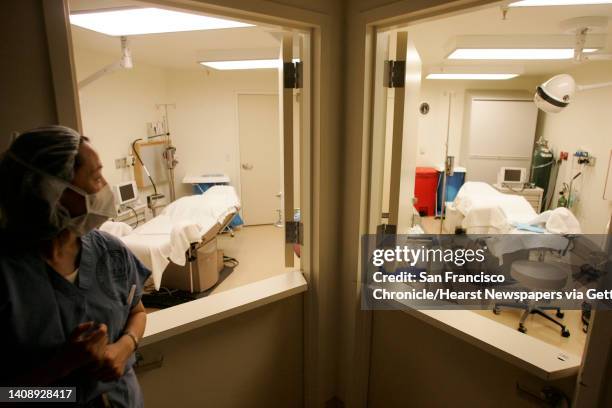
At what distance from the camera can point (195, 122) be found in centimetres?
567

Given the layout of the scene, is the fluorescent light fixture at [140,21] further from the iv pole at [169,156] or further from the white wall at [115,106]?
the iv pole at [169,156]

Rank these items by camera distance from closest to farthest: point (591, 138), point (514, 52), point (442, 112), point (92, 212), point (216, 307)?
point (92, 212)
point (216, 307)
point (514, 52)
point (591, 138)
point (442, 112)

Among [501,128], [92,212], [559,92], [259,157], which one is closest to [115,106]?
[259,157]

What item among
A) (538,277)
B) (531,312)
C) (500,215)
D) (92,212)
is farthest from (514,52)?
(92,212)

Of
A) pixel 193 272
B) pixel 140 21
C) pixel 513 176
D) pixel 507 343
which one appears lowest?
pixel 193 272

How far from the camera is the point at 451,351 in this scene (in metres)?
1.47

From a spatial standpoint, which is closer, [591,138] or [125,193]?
[125,193]

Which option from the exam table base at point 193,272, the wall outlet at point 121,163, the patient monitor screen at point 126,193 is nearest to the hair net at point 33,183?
the exam table base at point 193,272

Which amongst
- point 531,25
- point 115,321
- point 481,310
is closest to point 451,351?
point 115,321

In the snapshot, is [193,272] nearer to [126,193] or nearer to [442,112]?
[126,193]

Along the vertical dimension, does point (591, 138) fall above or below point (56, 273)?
above

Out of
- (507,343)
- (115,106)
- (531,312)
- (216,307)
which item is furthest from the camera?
(115,106)

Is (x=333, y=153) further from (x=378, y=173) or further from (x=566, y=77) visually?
(x=566, y=77)

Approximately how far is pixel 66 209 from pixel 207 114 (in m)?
5.20
